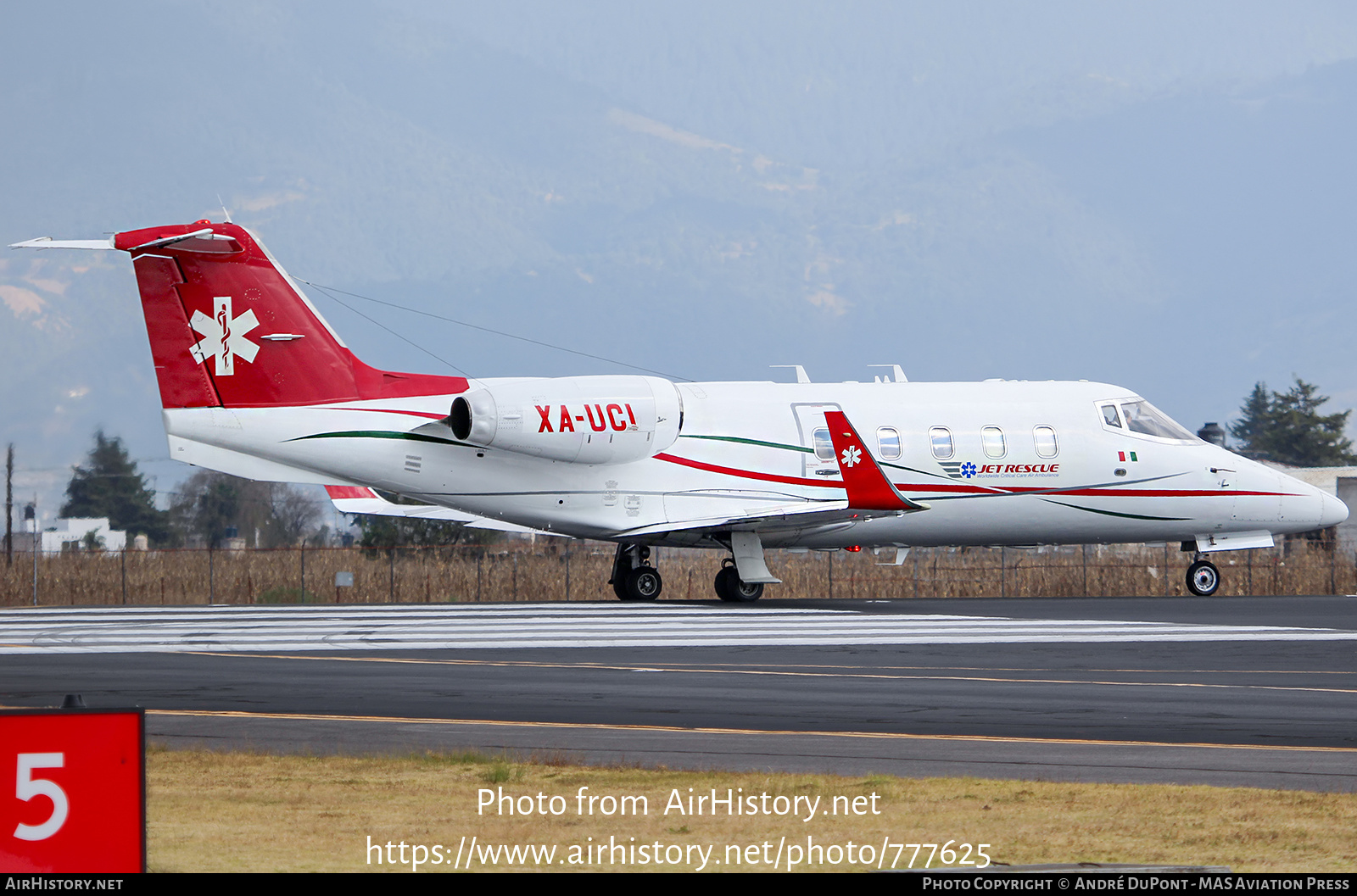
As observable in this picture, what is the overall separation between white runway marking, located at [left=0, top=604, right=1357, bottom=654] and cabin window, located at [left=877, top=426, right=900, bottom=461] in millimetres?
3179

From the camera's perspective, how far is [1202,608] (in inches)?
967

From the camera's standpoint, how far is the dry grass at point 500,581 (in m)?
33.0

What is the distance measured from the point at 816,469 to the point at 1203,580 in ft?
26.4

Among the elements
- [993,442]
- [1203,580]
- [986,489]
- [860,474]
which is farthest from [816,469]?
[1203,580]

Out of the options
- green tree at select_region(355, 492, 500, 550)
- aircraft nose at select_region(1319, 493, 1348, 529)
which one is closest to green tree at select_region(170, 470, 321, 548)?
green tree at select_region(355, 492, 500, 550)

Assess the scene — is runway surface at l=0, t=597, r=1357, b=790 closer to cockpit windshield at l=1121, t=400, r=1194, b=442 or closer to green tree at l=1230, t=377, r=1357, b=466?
cockpit windshield at l=1121, t=400, r=1194, b=442

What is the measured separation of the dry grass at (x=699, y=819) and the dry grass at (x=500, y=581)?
2187 centimetres

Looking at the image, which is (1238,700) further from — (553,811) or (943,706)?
(553,811)

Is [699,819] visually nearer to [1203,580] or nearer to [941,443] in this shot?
[941,443]

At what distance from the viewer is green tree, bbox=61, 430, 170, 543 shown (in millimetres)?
93938

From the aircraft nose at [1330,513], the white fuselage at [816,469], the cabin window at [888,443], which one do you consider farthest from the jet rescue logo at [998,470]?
the aircraft nose at [1330,513]

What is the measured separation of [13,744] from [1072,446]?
24.2 metres

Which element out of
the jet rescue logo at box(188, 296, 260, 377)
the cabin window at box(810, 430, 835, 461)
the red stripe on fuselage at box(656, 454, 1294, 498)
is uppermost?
the jet rescue logo at box(188, 296, 260, 377)

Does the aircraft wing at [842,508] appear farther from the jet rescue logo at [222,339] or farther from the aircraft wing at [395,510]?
the jet rescue logo at [222,339]
